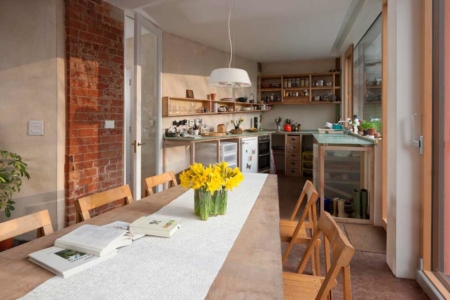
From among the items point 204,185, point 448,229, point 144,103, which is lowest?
point 448,229

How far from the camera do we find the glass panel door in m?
3.62

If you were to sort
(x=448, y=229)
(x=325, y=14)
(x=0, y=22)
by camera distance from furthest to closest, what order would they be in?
(x=325, y=14) → (x=0, y=22) → (x=448, y=229)

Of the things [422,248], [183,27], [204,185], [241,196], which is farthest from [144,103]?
[422,248]

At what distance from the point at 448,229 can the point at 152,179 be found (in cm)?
214

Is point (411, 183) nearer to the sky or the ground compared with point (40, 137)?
nearer to the ground

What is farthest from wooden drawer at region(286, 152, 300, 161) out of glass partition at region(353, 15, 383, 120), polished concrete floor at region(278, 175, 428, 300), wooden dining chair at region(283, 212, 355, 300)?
wooden dining chair at region(283, 212, 355, 300)

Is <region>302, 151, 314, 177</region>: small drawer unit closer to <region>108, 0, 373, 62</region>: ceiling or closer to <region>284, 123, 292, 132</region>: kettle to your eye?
<region>284, 123, 292, 132</region>: kettle

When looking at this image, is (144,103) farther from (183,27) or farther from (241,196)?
(241,196)

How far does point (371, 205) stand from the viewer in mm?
3518

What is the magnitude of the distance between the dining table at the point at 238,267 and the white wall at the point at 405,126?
1291 mm

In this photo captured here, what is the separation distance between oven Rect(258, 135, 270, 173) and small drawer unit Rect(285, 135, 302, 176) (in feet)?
1.80

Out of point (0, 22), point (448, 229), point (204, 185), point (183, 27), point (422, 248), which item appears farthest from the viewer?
point (183, 27)

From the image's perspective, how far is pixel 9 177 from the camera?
2.75 metres

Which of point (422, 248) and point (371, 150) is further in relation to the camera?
point (371, 150)
